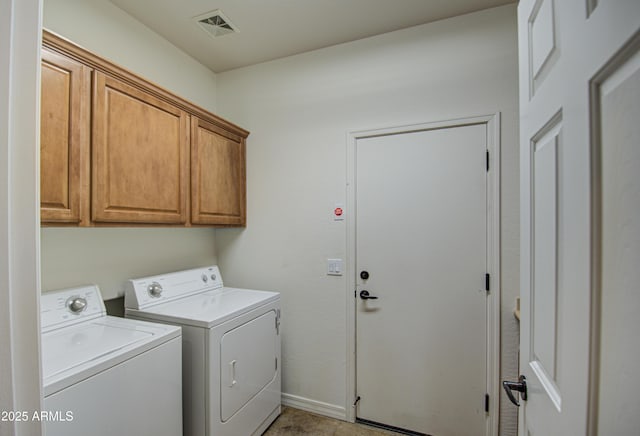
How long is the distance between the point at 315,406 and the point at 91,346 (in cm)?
166

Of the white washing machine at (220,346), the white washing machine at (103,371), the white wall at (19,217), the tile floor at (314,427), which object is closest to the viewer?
the white wall at (19,217)

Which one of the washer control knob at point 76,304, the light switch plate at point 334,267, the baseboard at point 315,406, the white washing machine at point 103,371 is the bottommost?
the baseboard at point 315,406

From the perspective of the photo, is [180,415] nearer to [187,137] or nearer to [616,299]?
[187,137]

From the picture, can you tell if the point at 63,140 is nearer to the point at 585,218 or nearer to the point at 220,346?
the point at 220,346

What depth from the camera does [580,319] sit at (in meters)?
0.54

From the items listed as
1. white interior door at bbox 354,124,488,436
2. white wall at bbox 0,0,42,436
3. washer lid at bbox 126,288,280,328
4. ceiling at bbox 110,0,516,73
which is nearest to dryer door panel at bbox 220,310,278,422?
washer lid at bbox 126,288,280,328

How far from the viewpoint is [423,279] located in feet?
6.69

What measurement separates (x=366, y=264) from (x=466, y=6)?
1795mm

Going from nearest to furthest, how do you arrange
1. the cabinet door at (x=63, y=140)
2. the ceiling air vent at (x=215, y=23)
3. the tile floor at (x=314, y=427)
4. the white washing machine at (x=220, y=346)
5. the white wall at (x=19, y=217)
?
the white wall at (x=19, y=217) → the cabinet door at (x=63, y=140) → the white washing machine at (x=220, y=346) → the ceiling air vent at (x=215, y=23) → the tile floor at (x=314, y=427)

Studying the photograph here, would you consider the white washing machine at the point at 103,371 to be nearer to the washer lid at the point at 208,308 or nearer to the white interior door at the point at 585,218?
the washer lid at the point at 208,308

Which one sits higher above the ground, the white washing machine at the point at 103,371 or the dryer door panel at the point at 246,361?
the white washing machine at the point at 103,371

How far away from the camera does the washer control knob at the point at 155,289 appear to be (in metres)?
1.85

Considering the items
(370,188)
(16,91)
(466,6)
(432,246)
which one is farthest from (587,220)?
(466,6)

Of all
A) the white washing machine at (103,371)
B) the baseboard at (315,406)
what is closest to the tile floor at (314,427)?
the baseboard at (315,406)
